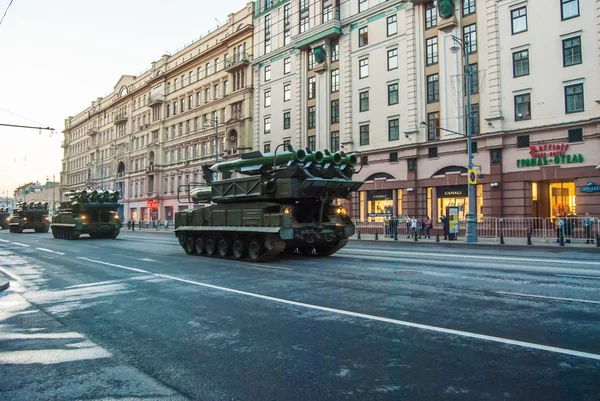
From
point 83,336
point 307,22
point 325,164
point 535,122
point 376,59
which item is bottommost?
point 83,336

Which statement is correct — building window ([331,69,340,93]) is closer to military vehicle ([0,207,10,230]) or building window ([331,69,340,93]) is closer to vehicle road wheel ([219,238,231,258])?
vehicle road wheel ([219,238,231,258])

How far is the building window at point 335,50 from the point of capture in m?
37.6

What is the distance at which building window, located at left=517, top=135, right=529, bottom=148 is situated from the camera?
2640cm

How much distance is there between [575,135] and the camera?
80.7 ft

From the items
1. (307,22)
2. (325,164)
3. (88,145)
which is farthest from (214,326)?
(88,145)

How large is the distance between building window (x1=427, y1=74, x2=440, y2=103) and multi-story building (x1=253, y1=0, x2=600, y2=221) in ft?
0.30

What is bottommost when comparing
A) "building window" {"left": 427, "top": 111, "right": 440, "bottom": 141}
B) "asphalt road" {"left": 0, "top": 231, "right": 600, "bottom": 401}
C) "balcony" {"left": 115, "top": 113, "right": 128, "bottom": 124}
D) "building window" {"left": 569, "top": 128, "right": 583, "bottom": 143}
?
"asphalt road" {"left": 0, "top": 231, "right": 600, "bottom": 401}

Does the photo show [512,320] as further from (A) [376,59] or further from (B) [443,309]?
(A) [376,59]

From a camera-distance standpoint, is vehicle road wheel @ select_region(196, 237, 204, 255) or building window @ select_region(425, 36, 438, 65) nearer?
vehicle road wheel @ select_region(196, 237, 204, 255)

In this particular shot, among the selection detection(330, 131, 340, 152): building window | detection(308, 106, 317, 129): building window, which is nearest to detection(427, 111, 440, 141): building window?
detection(330, 131, 340, 152): building window

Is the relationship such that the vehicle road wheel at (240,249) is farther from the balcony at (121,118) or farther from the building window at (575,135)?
the balcony at (121,118)

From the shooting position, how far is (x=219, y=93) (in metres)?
50.8

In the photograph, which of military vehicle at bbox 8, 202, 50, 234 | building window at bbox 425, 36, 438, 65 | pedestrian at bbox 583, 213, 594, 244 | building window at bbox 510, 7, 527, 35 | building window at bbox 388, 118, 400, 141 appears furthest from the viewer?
military vehicle at bbox 8, 202, 50, 234

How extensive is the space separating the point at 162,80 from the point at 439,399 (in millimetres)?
63896
